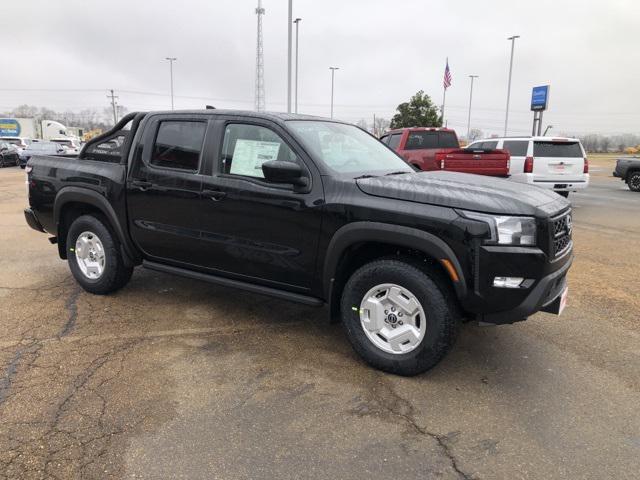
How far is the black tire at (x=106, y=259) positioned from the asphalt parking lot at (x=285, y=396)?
0.47ft

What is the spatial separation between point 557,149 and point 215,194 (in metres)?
11.0

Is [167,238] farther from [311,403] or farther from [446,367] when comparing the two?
[446,367]

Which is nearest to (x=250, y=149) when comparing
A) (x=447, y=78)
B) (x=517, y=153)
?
(x=517, y=153)

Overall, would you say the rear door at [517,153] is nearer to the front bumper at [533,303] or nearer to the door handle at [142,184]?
the front bumper at [533,303]

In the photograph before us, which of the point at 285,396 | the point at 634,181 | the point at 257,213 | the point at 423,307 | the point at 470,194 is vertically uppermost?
the point at 470,194

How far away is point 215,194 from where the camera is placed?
13.7 ft

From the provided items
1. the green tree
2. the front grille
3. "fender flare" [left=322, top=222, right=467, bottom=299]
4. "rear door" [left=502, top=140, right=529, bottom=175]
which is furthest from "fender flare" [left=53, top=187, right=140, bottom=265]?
the green tree

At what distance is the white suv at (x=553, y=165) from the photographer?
12.4 metres

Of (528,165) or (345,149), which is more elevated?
(345,149)

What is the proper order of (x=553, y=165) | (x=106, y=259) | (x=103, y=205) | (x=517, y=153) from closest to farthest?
(x=103, y=205)
(x=106, y=259)
(x=553, y=165)
(x=517, y=153)

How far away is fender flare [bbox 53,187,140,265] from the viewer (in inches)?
192

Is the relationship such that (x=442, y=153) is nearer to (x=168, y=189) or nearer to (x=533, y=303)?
(x=168, y=189)

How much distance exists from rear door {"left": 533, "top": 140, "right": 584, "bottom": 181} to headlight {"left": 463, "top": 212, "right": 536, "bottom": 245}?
1014 centimetres

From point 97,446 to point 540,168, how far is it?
474 inches
